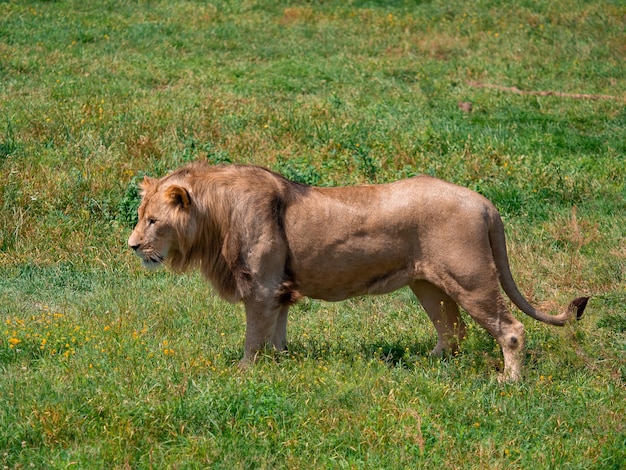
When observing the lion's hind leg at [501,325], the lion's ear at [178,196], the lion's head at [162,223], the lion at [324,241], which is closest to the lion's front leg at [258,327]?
the lion at [324,241]

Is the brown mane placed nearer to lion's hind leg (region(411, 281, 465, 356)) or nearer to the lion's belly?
the lion's belly

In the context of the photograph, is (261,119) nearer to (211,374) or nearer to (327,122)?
(327,122)

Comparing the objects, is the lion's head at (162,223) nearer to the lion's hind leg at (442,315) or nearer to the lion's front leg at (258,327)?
the lion's front leg at (258,327)

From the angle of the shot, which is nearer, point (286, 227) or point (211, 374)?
point (211, 374)

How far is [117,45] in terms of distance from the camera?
15516 millimetres

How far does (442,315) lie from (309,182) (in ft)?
12.5

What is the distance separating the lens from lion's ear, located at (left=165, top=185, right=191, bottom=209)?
20.6 feet

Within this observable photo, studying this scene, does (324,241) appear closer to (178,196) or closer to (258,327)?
(258,327)

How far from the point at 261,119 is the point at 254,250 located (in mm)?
5907

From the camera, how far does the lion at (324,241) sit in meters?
6.28

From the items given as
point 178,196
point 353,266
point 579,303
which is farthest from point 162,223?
point 579,303

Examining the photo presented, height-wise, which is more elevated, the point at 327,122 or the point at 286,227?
the point at 286,227

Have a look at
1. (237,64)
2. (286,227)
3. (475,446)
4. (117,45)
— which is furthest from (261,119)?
(475,446)

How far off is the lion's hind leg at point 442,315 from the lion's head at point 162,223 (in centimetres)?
167
